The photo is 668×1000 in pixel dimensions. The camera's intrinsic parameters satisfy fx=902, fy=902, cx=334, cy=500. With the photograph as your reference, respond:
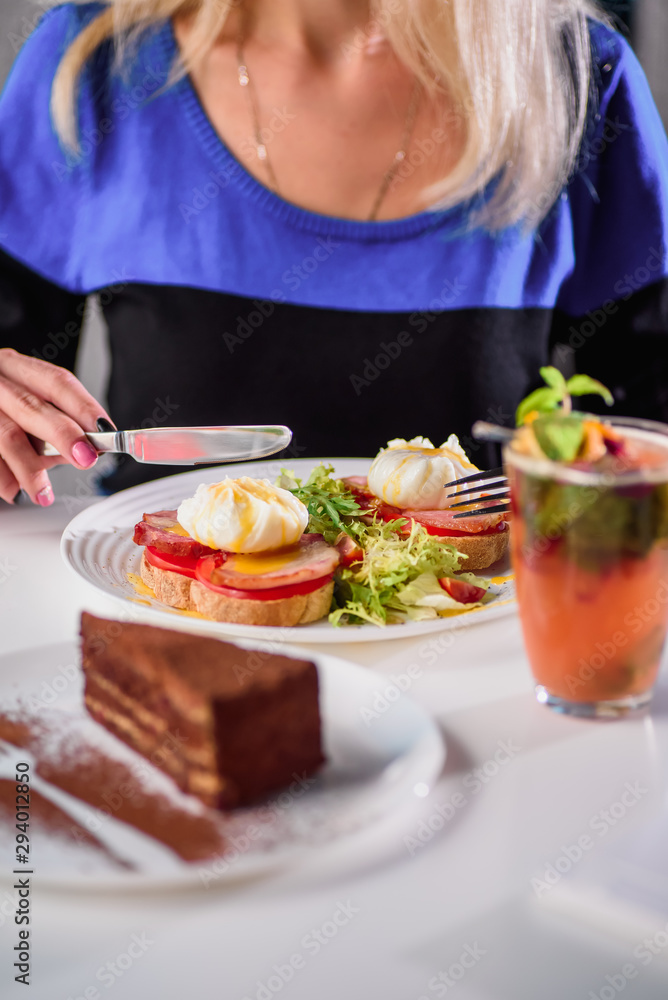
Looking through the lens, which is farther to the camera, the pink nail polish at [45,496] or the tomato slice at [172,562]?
the pink nail polish at [45,496]

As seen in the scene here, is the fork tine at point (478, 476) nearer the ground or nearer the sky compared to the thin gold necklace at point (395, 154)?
nearer the ground

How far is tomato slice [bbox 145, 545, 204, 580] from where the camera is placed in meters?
1.19

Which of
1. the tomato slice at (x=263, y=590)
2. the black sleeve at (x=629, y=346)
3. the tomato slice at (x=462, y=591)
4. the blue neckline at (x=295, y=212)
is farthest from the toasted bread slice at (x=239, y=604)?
the black sleeve at (x=629, y=346)

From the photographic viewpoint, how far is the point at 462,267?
2.18 metres

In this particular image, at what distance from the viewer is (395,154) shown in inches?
86.6

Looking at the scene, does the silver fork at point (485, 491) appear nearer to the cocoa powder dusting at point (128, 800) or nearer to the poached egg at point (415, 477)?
the poached egg at point (415, 477)

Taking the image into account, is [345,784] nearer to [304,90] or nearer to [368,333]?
[368,333]

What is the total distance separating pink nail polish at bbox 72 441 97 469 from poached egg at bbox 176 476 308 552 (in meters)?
0.24

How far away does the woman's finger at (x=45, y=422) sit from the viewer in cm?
136

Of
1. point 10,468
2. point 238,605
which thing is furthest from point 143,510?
point 238,605

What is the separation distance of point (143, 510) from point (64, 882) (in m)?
0.93

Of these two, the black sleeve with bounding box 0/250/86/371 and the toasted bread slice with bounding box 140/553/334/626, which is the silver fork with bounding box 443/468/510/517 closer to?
the toasted bread slice with bounding box 140/553/334/626

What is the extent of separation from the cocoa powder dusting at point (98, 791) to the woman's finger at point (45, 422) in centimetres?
60

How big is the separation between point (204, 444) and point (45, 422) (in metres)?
0.26
